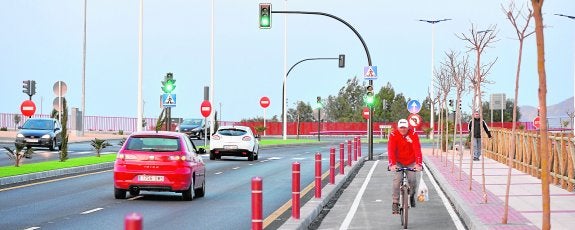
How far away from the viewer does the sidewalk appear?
15945mm

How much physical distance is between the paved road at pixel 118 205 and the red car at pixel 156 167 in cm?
30

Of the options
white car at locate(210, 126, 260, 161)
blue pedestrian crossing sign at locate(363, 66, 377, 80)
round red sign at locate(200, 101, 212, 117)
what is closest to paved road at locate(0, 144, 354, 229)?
white car at locate(210, 126, 260, 161)

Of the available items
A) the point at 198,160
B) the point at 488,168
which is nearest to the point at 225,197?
the point at 198,160

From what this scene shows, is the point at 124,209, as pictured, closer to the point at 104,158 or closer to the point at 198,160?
the point at 198,160

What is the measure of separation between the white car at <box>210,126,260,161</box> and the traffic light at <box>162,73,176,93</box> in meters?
4.92

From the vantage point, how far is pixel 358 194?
23.2 meters

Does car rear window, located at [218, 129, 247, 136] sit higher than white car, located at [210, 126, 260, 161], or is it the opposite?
car rear window, located at [218, 129, 247, 136]

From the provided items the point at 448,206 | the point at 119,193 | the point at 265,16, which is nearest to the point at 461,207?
the point at 448,206

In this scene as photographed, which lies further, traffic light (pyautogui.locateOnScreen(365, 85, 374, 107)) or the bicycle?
→ traffic light (pyautogui.locateOnScreen(365, 85, 374, 107))

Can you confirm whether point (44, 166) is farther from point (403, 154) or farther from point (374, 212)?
point (403, 154)

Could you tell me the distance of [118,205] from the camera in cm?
1998

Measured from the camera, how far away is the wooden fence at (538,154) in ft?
76.9

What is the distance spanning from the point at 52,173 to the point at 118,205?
10.9 m

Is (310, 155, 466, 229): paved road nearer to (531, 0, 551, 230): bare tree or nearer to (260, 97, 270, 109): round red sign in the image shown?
(531, 0, 551, 230): bare tree
